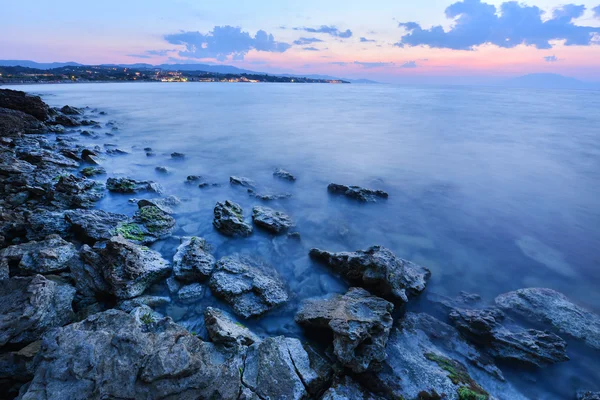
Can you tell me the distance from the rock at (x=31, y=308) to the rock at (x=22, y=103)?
76.5 ft

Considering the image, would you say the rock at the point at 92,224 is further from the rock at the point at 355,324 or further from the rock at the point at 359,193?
the rock at the point at 359,193

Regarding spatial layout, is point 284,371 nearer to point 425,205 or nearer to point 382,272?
point 382,272

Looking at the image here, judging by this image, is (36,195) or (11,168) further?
(11,168)

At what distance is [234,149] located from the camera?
20438mm

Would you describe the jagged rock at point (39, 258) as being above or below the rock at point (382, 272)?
above

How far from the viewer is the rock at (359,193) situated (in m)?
11.7

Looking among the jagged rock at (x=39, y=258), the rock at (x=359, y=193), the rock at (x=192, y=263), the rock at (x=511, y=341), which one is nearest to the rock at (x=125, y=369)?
the rock at (x=192, y=263)

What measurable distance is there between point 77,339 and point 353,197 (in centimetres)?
981

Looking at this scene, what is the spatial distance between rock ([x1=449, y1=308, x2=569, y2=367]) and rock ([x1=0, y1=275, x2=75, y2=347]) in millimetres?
7151

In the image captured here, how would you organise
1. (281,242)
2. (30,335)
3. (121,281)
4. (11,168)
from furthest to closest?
(11,168) < (281,242) < (121,281) < (30,335)

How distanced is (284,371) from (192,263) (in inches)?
134

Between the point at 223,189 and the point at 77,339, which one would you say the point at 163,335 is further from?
the point at 223,189

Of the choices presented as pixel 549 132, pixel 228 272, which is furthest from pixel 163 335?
pixel 549 132

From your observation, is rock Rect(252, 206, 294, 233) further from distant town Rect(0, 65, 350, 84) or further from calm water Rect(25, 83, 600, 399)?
distant town Rect(0, 65, 350, 84)
